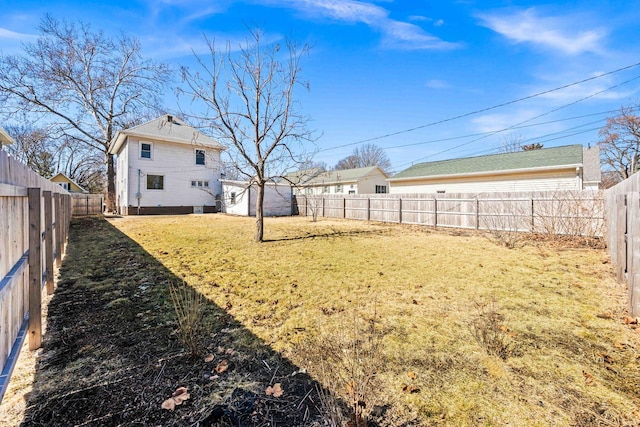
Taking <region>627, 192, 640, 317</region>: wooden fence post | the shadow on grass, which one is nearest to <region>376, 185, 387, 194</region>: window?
<region>627, 192, 640, 317</region>: wooden fence post

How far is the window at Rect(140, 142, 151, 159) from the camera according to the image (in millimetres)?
18781

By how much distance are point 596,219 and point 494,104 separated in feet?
28.4

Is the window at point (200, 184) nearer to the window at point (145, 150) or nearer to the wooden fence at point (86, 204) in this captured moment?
the window at point (145, 150)

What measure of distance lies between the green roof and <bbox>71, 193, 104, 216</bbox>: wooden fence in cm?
2134

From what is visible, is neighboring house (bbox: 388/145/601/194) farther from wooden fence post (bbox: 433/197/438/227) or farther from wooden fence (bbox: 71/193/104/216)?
wooden fence (bbox: 71/193/104/216)

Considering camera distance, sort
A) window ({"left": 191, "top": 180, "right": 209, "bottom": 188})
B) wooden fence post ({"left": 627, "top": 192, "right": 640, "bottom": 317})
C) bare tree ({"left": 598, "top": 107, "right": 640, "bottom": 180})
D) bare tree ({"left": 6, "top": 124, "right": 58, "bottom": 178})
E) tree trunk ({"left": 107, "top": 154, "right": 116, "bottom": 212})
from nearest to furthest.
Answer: wooden fence post ({"left": 627, "top": 192, "right": 640, "bottom": 317}) < tree trunk ({"left": 107, "top": 154, "right": 116, "bottom": 212}) < window ({"left": 191, "top": 180, "right": 209, "bottom": 188}) < bare tree ({"left": 6, "top": 124, "right": 58, "bottom": 178}) < bare tree ({"left": 598, "top": 107, "right": 640, "bottom": 180})

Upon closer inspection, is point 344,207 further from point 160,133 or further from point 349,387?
point 349,387

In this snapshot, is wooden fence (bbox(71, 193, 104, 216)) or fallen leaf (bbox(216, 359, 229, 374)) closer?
fallen leaf (bbox(216, 359, 229, 374))

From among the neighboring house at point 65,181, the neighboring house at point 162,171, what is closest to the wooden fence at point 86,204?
the neighboring house at point 162,171

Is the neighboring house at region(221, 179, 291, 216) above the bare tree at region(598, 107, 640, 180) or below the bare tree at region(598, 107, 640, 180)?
below

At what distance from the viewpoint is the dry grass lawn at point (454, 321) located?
6.47 ft

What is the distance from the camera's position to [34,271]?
2580 mm

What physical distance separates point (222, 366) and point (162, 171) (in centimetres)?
2043

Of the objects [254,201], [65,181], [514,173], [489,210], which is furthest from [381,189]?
[65,181]
